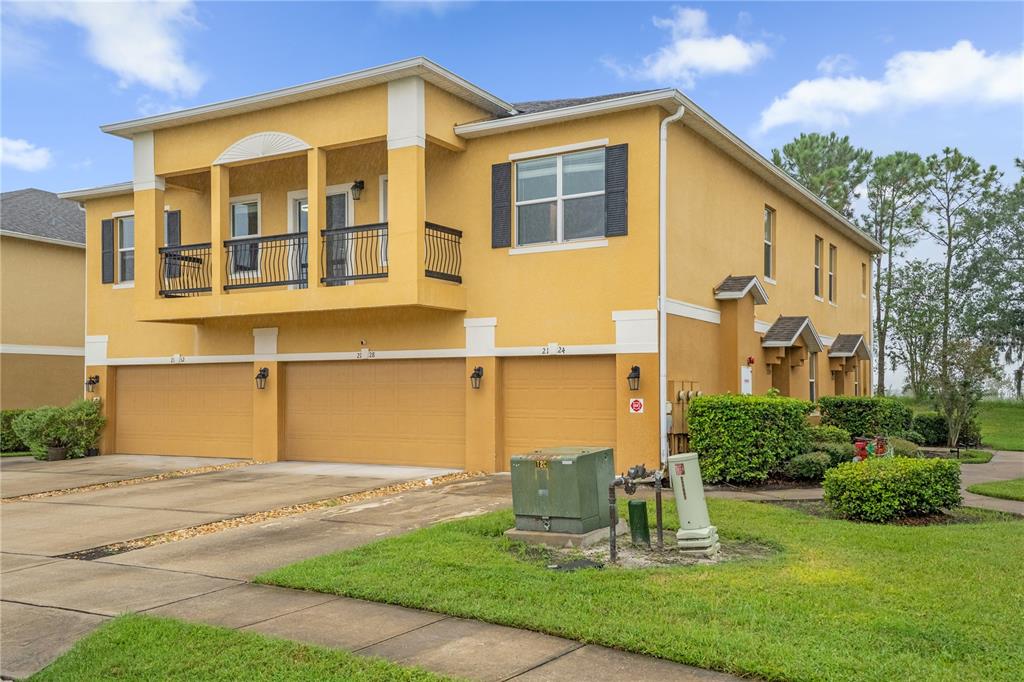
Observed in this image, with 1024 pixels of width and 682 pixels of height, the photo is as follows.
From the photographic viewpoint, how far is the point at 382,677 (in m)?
4.99

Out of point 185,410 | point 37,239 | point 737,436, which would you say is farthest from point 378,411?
point 37,239

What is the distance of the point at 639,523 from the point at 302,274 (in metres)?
10.3

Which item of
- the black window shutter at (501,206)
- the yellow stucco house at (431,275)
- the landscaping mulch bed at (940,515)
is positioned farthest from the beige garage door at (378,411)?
the landscaping mulch bed at (940,515)

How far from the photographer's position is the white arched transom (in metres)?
15.8

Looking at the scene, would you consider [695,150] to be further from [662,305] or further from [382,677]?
[382,677]

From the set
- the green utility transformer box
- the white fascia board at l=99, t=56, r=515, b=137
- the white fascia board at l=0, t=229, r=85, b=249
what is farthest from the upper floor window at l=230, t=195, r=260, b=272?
the green utility transformer box

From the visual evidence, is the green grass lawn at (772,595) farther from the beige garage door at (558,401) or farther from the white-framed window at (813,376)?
the white-framed window at (813,376)

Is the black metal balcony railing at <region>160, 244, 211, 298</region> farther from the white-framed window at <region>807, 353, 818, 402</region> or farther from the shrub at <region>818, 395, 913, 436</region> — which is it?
the white-framed window at <region>807, 353, 818, 402</region>

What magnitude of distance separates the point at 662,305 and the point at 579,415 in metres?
2.38

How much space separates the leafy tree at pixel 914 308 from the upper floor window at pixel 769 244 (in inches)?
527

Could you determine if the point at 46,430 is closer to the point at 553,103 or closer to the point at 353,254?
the point at 353,254

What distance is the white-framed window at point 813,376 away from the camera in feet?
68.5

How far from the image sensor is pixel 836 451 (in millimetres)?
13820

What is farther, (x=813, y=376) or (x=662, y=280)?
(x=813, y=376)
